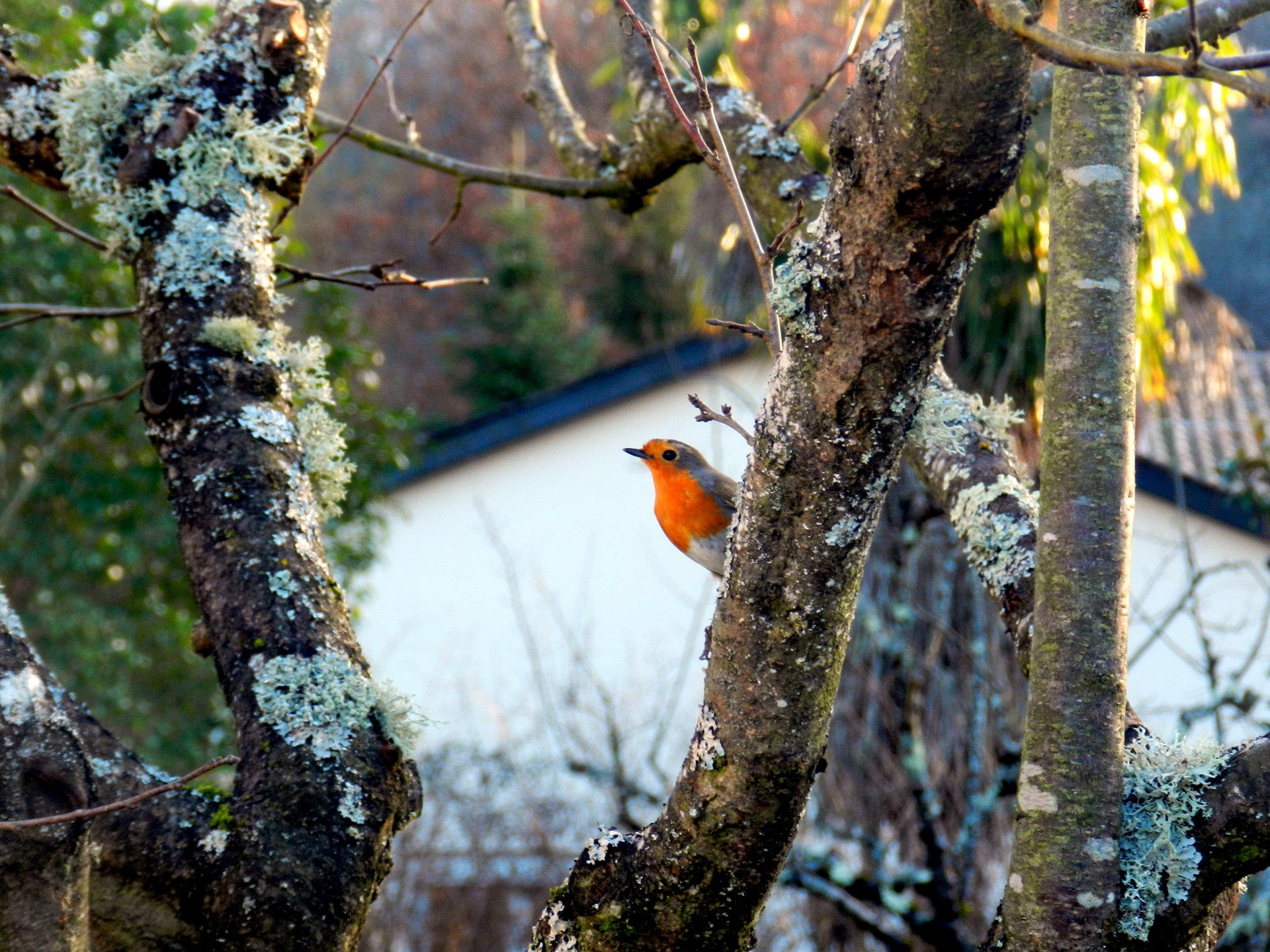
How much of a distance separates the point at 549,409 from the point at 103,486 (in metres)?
4.26

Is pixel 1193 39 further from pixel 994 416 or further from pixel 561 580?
pixel 561 580

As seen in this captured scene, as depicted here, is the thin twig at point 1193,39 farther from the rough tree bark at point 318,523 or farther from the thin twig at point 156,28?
the thin twig at point 156,28

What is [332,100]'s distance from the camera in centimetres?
1931

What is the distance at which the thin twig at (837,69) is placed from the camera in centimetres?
208

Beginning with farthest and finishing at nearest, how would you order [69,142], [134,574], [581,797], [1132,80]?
[581,797] → [134,574] → [69,142] → [1132,80]

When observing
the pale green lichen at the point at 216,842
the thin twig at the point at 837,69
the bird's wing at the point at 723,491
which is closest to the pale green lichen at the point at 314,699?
the pale green lichen at the point at 216,842

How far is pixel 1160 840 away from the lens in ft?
3.82

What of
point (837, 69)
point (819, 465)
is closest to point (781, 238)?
point (819, 465)

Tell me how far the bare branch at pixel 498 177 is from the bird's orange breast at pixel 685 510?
0.88 meters

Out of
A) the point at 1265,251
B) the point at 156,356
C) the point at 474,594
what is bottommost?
the point at 156,356

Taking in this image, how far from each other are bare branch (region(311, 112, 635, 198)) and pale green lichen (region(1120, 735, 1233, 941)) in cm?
172

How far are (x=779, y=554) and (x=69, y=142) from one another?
1.28 meters

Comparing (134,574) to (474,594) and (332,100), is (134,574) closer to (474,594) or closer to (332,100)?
(474,594)

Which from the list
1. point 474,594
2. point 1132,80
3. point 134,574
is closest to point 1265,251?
point 474,594
